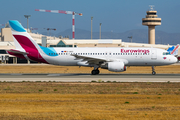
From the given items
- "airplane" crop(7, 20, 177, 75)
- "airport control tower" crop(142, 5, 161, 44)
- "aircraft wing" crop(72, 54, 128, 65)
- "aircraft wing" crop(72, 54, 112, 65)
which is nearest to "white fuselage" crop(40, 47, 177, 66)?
"airplane" crop(7, 20, 177, 75)

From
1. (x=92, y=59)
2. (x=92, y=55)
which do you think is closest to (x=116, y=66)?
(x=92, y=59)

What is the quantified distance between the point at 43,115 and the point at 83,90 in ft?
32.9

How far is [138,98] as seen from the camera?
20453 mm

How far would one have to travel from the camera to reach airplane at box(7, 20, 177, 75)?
4169cm

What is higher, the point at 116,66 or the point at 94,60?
the point at 94,60

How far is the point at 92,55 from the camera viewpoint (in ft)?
141

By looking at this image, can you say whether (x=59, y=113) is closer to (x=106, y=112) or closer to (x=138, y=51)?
(x=106, y=112)

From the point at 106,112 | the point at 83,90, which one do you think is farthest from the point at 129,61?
the point at 106,112

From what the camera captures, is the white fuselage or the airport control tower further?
the airport control tower

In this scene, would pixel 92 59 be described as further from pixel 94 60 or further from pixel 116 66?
pixel 116 66

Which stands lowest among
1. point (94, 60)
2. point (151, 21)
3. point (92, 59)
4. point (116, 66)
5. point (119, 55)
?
point (116, 66)

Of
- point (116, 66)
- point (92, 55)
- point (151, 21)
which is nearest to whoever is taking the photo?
point (116, 66)

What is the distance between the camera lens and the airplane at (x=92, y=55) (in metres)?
41.7

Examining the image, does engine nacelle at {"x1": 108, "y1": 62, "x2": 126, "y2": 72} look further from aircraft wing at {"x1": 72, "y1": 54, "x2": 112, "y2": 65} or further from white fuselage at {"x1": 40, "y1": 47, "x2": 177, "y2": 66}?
white fuselage at {"x1": 40, "y1": 47, "x2": 177, "y2": 66}
